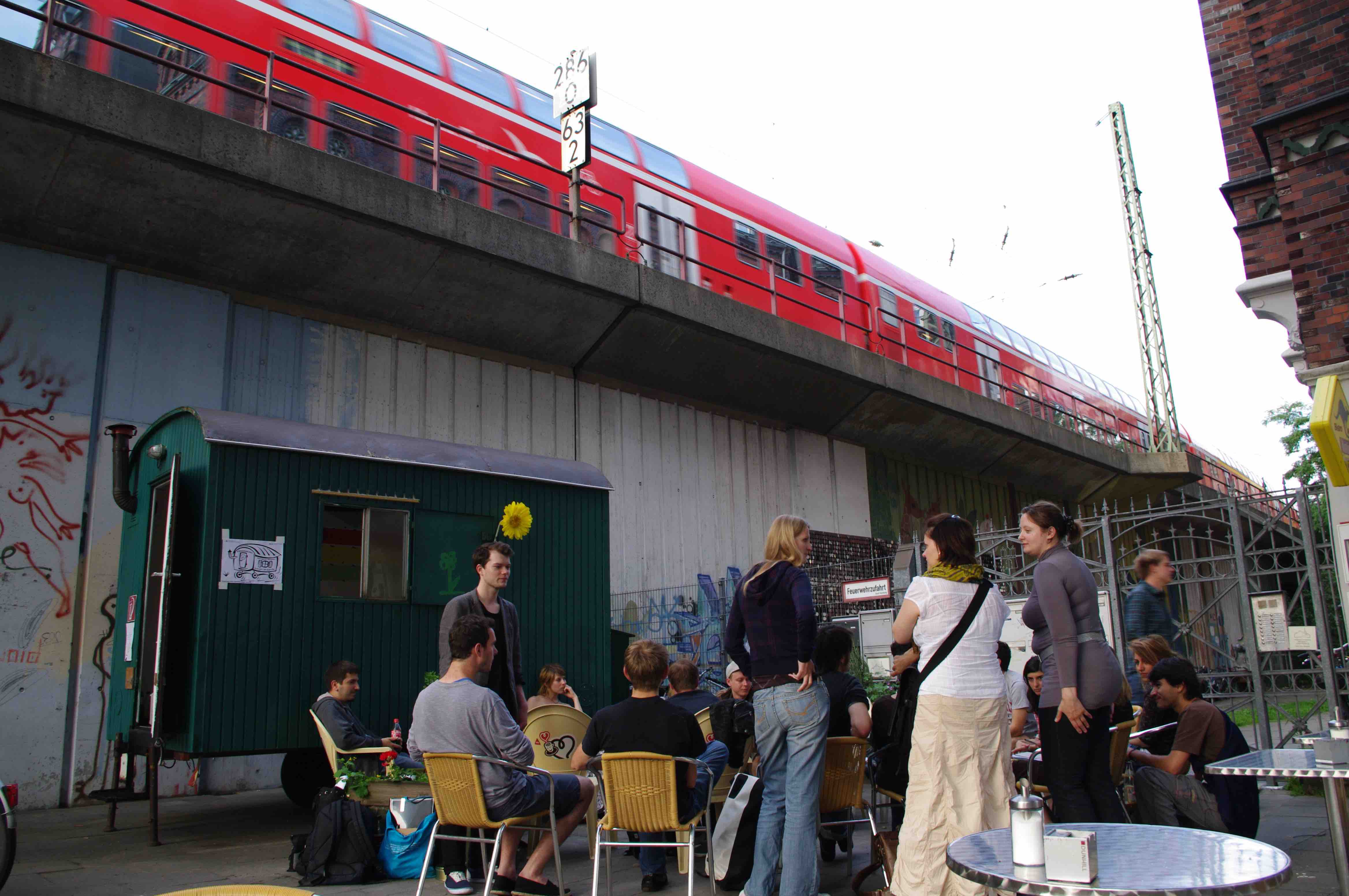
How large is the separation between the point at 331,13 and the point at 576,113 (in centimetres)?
316

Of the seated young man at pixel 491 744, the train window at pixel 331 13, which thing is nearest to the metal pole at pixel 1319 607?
the seated young man at pixel 491 744

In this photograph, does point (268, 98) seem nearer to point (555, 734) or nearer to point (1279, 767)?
point (555, 734)

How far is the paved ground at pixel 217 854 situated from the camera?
5297 millimetres

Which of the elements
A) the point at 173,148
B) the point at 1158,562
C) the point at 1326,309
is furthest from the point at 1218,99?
the point at 173,148

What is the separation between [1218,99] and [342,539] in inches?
473

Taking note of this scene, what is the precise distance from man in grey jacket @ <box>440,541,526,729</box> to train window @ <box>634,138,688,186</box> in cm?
1005

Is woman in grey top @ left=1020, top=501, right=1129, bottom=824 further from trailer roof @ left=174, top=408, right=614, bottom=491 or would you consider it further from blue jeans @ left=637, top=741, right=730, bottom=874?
trailer roof @ left=174, top=408, right=614, bottom=491

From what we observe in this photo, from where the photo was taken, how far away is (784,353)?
15.4 meters

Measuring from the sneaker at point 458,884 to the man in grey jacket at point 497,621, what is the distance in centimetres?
106

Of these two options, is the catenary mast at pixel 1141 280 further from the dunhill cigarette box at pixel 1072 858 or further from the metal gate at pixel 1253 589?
the dunhill cigarette box at pixel 1072 858

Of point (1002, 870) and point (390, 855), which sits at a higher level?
point (1002, 870)

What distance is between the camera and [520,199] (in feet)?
41.1

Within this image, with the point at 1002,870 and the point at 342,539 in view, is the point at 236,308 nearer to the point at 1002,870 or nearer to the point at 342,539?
the point at 342,539

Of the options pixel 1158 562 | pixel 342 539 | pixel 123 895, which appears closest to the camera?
pixel 123 895
